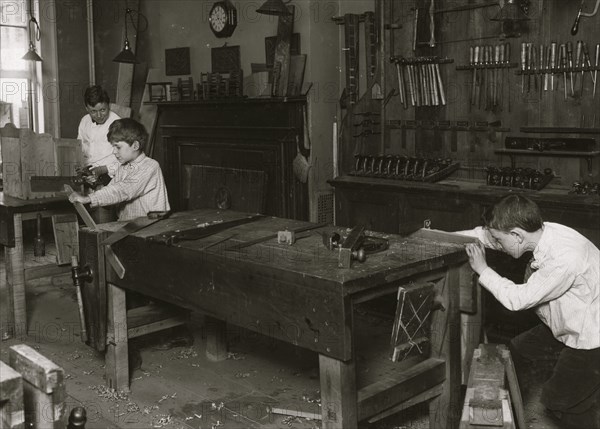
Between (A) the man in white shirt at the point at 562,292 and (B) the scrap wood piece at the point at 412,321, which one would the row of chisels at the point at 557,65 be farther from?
(B) the scrap wood piece at the point at 412,321

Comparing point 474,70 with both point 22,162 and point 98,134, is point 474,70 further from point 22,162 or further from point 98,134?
point 22,162

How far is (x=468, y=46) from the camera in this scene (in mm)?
5613

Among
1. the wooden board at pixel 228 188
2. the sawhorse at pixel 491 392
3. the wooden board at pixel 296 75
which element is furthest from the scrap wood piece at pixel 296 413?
the wooden board at pixel 296 75

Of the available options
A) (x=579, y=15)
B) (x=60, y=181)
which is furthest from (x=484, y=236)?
(x=60, y=181)

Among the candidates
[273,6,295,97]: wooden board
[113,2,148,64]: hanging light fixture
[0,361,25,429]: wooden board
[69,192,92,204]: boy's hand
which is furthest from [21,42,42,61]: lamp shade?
[0,361,25,429]: wooden board

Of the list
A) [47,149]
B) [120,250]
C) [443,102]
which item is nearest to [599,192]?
[443,102]

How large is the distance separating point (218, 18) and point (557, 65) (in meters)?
3.77

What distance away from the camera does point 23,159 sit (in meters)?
5.07

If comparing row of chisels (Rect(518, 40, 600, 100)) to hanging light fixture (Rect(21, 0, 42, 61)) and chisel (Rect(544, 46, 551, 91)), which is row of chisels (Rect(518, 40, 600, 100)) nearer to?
chisel (Rect(544, 46, 551, 91))

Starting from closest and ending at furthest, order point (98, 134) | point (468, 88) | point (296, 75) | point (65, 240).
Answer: point (468, 88) < point (98, 134) < point (65, 240) < point (296, 75)

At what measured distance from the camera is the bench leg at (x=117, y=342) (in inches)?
153

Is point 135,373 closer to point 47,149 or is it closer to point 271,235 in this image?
point 271,235

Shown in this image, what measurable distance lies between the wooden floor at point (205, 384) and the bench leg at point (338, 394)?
0.92m

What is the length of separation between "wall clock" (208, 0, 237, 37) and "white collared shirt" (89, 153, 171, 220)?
3.15 meters
